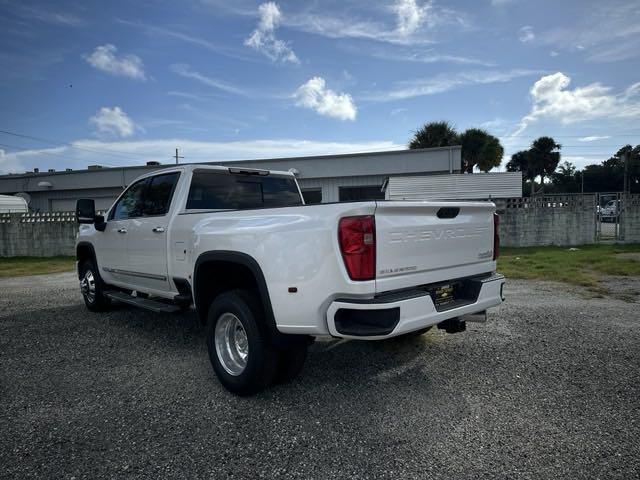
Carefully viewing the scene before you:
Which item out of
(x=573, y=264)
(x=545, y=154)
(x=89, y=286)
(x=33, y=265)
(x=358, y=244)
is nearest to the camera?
(x=358, y=244)

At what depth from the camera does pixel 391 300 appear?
2.86 meters

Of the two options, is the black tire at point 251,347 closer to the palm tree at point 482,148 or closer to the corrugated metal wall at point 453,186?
the corrugated metal wall at point 453,186

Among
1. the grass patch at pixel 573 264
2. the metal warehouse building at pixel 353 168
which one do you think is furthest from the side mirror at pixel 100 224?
the metal warehouse building at pixel 353 168

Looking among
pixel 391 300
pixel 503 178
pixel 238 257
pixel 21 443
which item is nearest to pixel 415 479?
pixel 391 300

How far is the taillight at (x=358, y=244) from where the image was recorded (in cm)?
279

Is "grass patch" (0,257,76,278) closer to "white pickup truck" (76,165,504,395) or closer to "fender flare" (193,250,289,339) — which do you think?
"white pickup truck" (76,165,504,395)

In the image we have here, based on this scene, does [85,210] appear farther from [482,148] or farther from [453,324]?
[482,148]

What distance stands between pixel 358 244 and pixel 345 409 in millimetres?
1349

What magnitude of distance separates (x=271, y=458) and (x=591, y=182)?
81.2 metres

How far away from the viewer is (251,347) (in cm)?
328

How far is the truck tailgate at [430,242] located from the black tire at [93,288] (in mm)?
4947

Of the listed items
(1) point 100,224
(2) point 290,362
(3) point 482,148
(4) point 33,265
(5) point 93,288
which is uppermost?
(3) point 482,148

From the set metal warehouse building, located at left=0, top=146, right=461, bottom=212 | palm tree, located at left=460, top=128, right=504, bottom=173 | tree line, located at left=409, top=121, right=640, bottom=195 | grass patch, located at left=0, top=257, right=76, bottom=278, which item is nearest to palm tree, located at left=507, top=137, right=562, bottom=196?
tree line, located at left=409, top=121, right=640, bottom=195

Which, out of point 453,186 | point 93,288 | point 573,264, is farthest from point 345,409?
point 453,186
